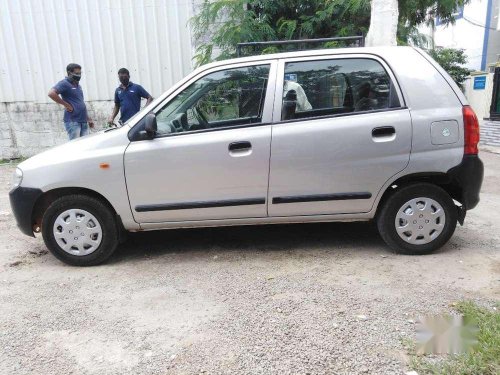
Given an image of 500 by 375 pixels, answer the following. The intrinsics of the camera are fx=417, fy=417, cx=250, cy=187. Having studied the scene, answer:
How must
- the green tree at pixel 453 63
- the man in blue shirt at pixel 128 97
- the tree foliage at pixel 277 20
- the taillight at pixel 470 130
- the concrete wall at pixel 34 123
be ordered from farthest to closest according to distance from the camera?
the green tree at pixel 453 63, the concrete wall at pixel 34 123, the tree foliage at pixel 277 20, the man in blue shirt at pixel 128 97, the taillight at pixel 470 130

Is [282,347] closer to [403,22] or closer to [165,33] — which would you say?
[165,33]

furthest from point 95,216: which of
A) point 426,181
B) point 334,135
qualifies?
point 426,181

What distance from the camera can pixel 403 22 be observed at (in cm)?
837

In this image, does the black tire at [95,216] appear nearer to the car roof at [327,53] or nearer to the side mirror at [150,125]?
the side mirror at [150,125]

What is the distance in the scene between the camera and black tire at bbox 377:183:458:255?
3.46m

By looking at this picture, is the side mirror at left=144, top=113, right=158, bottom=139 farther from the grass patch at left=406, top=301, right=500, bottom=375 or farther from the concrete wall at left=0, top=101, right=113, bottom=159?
the concrete wall at left=0, top=101, right=113, bottom=159

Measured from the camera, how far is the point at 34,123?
8492mm

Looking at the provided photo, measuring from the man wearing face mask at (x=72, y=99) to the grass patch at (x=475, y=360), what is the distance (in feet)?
19.5

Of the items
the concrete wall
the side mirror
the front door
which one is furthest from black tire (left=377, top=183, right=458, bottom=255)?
the concrete wall

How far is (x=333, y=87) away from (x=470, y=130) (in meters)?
1.14

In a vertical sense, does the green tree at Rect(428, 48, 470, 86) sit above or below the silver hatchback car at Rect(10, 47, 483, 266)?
above

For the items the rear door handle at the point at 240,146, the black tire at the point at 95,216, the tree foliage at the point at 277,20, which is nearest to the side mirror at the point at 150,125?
the rear door handle at the point at 240,146

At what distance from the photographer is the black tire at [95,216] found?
11.5 ft

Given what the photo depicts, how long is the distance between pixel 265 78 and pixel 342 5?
14.1ft
